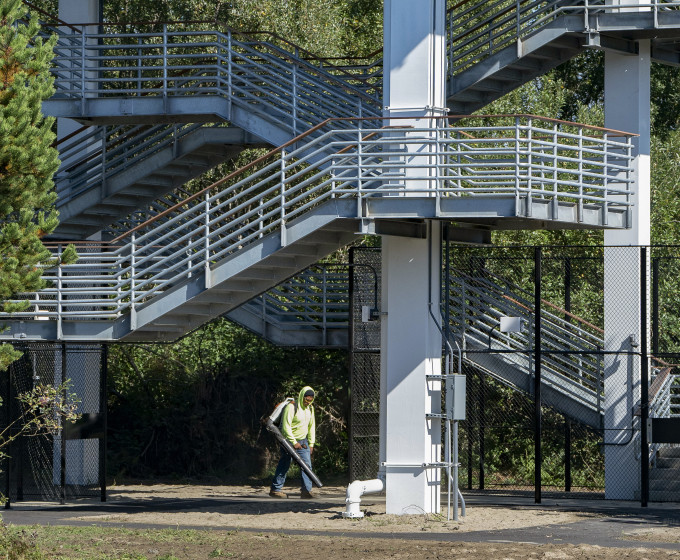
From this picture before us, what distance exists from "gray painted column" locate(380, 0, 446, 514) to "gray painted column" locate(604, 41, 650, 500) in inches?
149

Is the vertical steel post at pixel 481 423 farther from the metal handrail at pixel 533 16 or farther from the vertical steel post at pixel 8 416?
the vertical steel post at pixel 8 416

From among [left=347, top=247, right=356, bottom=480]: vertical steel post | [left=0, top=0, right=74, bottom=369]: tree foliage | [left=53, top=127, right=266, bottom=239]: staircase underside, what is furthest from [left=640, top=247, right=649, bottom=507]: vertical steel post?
[left=0, top=0, right=74, bottom=369]: tree foliage

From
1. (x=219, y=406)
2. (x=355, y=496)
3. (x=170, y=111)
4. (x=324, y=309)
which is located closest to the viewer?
(x=355, y=496)

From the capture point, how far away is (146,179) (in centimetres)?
2302

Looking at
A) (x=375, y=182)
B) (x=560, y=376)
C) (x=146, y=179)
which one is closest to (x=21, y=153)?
(x=375, y=182)

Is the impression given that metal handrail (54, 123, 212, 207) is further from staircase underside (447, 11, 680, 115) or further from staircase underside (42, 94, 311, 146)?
staircase underside (447, 11, 680, 115)

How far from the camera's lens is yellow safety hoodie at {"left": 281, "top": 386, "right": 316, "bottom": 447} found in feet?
64.3

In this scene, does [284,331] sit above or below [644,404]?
above

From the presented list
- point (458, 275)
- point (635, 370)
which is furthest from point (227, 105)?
point (635, 370)

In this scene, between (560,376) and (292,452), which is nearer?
(292,452)

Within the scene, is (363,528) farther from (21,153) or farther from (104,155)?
(104,155)

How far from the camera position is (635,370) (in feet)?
64.6

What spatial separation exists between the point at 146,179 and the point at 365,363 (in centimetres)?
595

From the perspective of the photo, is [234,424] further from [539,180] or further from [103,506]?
[539,180]
